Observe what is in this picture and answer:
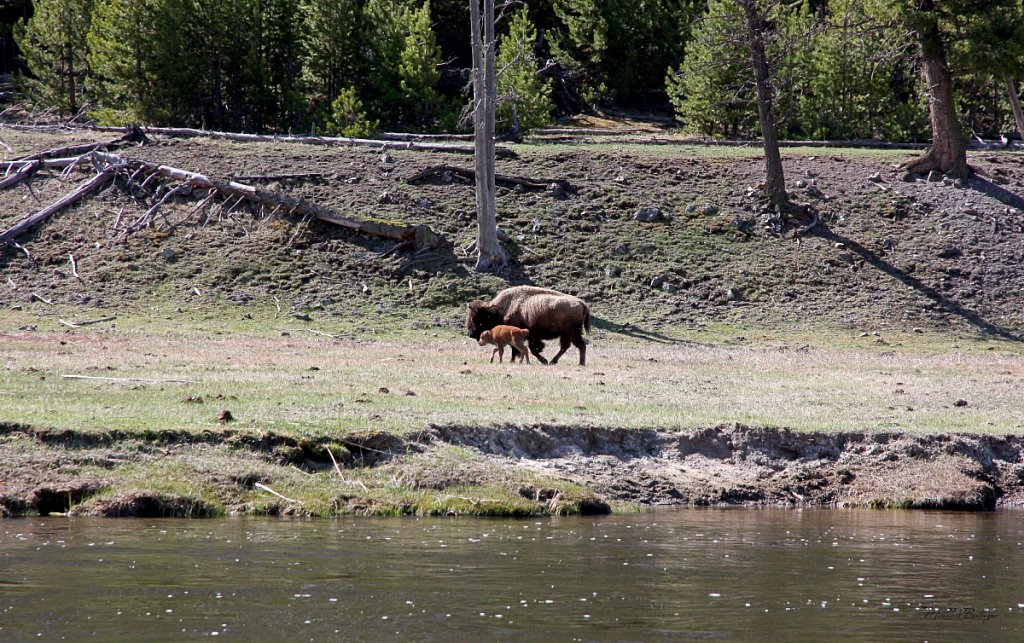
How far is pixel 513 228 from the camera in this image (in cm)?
3503

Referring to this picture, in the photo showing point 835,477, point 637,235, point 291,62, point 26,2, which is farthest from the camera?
point 26,2

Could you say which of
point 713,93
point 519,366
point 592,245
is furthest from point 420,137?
point 519,366

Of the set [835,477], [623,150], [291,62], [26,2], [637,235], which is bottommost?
[835,477]

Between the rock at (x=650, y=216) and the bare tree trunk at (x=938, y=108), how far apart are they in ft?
27.9

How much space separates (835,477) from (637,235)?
1999 cm

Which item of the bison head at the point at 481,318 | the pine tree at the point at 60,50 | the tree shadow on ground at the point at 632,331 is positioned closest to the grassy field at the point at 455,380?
the tree shadow on ground at the point at 632,331

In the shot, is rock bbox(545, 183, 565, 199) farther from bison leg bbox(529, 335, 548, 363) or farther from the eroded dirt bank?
the eroded dirt bank

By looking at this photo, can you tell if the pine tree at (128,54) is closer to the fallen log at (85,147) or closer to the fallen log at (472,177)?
the fallen log at (85,147)

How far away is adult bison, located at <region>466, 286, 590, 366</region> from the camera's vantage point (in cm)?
2398

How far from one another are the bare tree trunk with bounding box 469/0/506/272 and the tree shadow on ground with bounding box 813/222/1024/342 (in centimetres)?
971

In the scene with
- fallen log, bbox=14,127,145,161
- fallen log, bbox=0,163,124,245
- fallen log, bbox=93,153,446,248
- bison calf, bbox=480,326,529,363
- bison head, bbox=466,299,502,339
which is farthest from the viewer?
fallen log, bbox=14,127,145,161

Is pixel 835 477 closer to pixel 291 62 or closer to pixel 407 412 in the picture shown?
pixel 407 412

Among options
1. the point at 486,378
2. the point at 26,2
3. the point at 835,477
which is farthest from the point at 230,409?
the point at 26,2

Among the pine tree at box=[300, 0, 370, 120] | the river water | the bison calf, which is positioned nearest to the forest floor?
the bison calf
